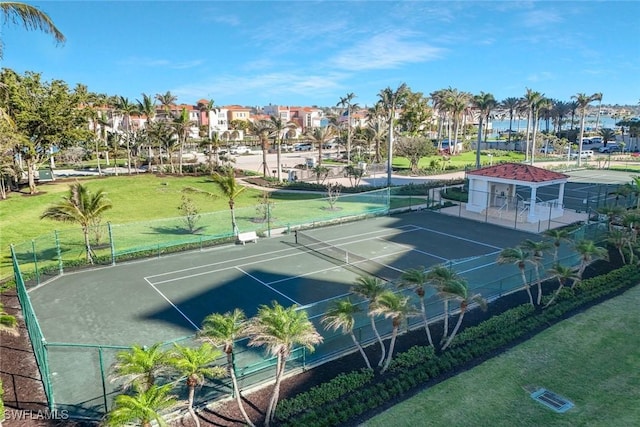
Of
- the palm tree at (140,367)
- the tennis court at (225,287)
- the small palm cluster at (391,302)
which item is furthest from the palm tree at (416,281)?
the palm tree at (140,367)

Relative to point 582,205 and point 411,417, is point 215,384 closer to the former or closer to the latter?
point 411,417

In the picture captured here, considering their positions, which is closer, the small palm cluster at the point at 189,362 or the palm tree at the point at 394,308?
the small palm cluster at the point at 189,362

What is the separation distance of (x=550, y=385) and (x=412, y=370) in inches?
136

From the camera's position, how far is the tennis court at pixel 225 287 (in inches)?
483

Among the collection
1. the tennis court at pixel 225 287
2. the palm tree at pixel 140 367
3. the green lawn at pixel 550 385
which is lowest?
the green lawn at pixel 550 385

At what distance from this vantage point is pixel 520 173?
31.7 meters

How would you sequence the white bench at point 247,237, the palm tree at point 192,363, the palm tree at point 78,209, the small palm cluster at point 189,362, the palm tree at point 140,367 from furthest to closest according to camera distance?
the white bench at point 247,237
the palm tree at point 78,209
the palm tree at point 192,363
the palm tree at point 140,367
the small palm cluster at point 189,362

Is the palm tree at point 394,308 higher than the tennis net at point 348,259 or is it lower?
higher

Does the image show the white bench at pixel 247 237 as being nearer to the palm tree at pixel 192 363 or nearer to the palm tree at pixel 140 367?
the palm tree at pixel 192 363

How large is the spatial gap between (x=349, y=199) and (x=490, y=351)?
2291cm

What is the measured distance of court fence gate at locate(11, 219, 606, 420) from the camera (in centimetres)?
1070

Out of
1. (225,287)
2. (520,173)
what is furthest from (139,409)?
(520,173)

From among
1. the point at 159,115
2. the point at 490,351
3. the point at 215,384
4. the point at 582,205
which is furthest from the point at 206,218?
the point at 159,115

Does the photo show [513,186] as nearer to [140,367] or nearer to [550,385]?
[550,385]
